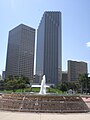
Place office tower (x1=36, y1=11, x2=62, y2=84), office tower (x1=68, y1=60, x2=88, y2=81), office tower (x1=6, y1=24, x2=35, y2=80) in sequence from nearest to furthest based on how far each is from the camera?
office tower (x1=6, y1=24, x2=35, y2=80), office tower (x1=36, y1=11, x2=62, y2=84), office tower (x1=68, y1=60, x2=88, y2=81)

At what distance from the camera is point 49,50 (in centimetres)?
16775

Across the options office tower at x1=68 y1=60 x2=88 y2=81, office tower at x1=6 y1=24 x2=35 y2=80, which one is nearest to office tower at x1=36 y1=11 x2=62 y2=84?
office tower at x1=6 y1=24 x2=35 y2=80

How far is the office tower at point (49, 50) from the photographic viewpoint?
16525 centimetres

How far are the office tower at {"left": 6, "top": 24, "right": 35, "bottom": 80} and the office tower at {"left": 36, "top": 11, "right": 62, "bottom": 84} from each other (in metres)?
10.1

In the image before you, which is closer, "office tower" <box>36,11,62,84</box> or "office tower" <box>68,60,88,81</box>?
"office tower" <box>36,11,62,84</box>

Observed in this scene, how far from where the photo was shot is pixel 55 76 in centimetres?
16788

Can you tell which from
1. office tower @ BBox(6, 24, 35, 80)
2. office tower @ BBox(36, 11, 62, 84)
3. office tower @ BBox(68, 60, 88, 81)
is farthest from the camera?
office tower @ BBox(68, 60, 88, 81)

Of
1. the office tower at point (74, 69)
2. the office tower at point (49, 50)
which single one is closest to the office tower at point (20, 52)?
the office tower at point (49, 50)

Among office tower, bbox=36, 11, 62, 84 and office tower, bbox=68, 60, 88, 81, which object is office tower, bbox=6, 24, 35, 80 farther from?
office tower, bbox=68, 60, 88, 81

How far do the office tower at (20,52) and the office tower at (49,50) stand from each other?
10.1 metres

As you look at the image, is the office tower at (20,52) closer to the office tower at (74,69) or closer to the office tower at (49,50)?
the office tower at (49,50)

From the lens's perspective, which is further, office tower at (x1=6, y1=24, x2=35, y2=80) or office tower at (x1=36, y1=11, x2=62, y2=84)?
office tower at (x1=36, y1=11, x2=62, y2=84)

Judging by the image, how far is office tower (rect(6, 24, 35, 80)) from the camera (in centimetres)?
15912

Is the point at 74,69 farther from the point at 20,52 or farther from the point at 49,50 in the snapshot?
the point at 20,52
